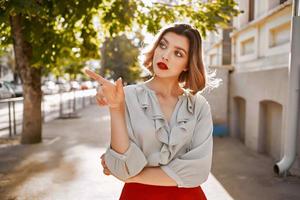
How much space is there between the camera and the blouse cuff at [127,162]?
5.85ft

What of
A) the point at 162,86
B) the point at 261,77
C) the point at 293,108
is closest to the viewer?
the point at 162,86

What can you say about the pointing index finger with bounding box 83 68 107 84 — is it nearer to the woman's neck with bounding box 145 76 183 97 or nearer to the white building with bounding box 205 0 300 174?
the woman's neck with bounding box 145 76 183 97

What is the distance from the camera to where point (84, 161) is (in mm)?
6887

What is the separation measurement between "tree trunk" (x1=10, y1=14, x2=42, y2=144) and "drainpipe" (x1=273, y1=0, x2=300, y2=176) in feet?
18.4

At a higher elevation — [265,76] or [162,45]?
[162,45]

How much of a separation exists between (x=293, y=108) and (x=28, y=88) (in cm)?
585

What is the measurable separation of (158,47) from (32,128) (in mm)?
7296

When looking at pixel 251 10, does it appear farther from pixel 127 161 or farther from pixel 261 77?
pixel 127 161

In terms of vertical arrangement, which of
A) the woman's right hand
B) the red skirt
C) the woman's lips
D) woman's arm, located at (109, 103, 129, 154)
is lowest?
the red skirt

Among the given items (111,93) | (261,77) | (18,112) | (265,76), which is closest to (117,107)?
(111,93)

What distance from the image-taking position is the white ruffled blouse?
1.81m

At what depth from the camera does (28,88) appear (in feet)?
27.6

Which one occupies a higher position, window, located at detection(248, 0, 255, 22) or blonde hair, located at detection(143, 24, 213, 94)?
window, located at detection(248, 0, 255, 22)

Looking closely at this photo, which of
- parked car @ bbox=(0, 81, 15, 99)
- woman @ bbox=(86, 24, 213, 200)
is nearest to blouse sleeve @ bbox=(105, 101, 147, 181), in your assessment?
woman @ bbox=(86, 24, 213, 200)
